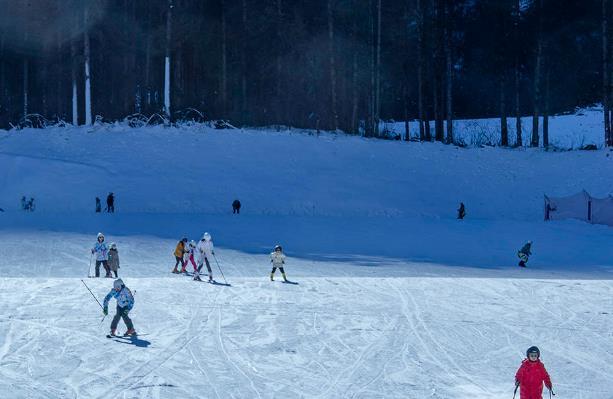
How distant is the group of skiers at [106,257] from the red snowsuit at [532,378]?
13058 mm

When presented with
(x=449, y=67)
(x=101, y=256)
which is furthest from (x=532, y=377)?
(x=449, y=67)

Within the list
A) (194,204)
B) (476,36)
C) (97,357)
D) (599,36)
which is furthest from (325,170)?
(97,357)

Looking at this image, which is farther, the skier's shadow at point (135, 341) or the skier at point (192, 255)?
the skier at point (192, 255)

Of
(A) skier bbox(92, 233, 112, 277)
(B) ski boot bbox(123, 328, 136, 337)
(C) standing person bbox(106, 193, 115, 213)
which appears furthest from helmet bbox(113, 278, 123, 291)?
(C) standing person bbox(106, 193, 115, 213)

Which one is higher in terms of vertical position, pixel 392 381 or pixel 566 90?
pixel 566 90

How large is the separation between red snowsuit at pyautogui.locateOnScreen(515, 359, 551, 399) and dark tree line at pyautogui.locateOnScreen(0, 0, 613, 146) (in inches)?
1333

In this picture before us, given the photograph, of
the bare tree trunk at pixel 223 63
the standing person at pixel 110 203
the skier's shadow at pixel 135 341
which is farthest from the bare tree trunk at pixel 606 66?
the skier's shadow at pixel 135 341

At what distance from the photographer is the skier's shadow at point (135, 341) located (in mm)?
13523

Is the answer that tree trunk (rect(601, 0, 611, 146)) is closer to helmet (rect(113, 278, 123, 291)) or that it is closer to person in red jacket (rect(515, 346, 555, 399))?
helmet (rect(113, 278, 123, 291))

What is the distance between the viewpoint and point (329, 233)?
2838 cm

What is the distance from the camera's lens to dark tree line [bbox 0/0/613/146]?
43.7 metres

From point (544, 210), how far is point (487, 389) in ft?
81.9

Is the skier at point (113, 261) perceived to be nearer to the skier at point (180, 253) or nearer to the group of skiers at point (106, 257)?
the group of skiers at point (106, 257)

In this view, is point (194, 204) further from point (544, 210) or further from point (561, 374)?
point (561, 374)
